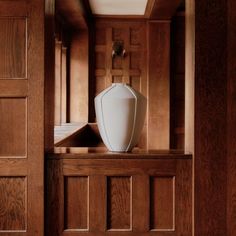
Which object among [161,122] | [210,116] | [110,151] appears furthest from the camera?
[161,122]

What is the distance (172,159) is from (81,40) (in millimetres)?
4999

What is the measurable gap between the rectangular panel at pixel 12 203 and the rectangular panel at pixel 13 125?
0.51ft

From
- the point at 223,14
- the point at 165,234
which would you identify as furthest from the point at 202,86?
the point at 165,234

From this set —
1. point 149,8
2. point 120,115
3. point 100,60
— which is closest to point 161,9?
point 149,8

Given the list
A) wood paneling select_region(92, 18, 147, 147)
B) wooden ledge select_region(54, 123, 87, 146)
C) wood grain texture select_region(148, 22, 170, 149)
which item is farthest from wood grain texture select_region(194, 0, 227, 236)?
wood paneling select_region(92, 18, 147, 147)

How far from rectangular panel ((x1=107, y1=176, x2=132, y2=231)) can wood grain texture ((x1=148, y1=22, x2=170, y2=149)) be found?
440 centimetres

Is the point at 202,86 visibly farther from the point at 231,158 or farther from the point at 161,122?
the point at 161,122

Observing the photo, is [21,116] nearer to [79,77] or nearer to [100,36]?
[79,77]

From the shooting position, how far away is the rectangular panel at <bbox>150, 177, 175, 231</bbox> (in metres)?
2.66

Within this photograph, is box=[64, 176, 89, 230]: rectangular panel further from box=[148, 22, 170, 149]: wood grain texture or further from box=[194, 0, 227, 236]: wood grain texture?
box=[148, 22, 170, 149]: wood grain texture

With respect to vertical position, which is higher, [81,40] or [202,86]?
[81,40]

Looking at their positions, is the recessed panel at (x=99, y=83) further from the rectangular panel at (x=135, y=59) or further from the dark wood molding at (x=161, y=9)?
the dark wood molding at (x=161, y=9)

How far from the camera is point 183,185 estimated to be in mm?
2641

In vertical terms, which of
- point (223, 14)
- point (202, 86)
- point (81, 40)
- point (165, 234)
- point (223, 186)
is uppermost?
point (81, 40)
